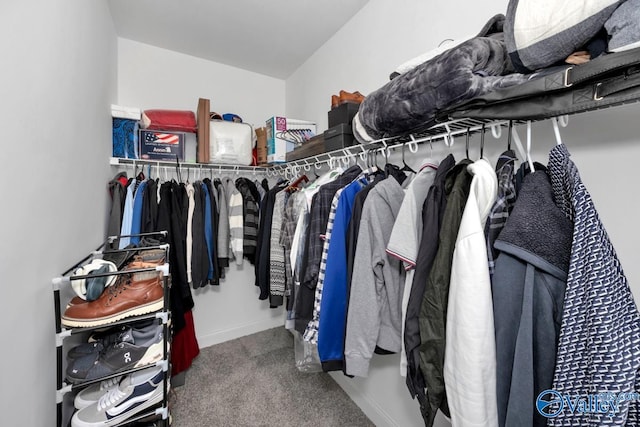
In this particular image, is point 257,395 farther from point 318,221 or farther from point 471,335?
point 471,335

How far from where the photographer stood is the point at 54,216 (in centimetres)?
96

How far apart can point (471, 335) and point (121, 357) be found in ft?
4.15

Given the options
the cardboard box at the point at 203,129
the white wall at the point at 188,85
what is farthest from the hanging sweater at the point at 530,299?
the white wall at the point at 188,85

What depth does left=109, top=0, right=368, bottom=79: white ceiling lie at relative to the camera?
5.49ft

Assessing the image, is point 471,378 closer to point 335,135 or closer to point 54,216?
point 335,135

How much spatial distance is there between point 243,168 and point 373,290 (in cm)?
182

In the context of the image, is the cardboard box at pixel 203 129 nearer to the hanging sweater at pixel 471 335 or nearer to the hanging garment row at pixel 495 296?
the hanging garment row at pixel 495 296

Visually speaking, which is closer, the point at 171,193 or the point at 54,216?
the point at 54,216

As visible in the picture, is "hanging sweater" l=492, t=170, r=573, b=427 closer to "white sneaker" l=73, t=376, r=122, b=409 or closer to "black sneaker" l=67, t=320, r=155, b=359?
"black sneaker" l=67, t=320, r=155, b=359

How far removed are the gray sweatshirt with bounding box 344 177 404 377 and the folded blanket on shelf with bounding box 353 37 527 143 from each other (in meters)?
0.28

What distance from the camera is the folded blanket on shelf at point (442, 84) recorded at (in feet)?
2.38

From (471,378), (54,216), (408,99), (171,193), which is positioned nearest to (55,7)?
(54,216)

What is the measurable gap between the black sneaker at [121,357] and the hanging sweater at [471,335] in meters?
1.14

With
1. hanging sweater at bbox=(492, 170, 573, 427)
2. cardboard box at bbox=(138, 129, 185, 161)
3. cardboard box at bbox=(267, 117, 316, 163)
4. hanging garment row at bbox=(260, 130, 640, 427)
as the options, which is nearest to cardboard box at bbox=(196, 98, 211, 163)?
cardboard box at bbox=(138, 129, 185, 161)
